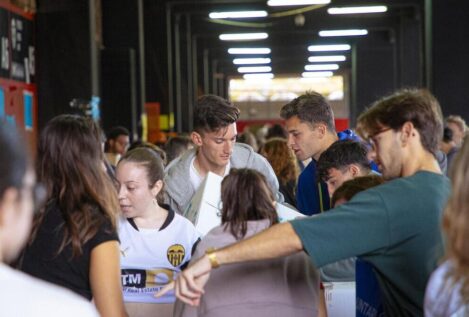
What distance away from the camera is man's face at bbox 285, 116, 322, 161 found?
201 inches

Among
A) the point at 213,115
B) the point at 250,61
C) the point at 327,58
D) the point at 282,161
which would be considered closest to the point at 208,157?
the point at 213,115

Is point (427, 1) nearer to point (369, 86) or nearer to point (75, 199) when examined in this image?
point (75, 199)

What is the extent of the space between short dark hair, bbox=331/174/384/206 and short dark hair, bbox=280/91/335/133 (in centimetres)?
156

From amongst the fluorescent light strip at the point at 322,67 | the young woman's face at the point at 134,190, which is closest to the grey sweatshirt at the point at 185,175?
the young woman's face at the point at 134,190

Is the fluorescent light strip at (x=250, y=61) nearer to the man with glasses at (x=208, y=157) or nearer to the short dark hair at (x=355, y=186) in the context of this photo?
the man with glasses at (x=208, y=157)

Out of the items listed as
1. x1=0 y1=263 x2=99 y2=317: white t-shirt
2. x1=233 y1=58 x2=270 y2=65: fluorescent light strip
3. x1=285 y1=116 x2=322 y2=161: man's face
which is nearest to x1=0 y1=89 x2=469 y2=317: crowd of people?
x1=0 y1=263 x2=99 y2=317: white t-shirt

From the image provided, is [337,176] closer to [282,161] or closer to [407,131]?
[407,131]

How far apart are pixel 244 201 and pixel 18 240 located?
5.41ft

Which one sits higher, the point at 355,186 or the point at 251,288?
the point at 355,186

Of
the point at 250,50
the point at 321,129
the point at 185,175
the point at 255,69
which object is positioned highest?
the point at 250,50

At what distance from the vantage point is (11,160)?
1.55 metres

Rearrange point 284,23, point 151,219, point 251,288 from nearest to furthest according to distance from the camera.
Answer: point 251,288
point 151,219
point 284,23

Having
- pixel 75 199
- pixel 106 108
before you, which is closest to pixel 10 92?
pixel 106 108

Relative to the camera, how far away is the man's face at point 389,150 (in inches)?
114
